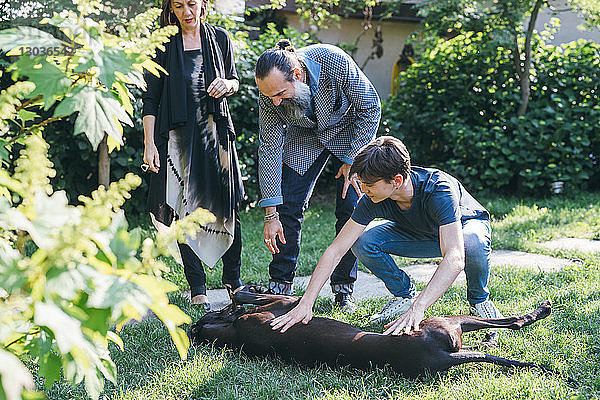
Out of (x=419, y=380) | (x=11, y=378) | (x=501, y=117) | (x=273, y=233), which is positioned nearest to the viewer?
(x=11, y=378)

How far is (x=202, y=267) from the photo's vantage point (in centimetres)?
398

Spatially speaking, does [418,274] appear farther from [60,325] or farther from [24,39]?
[60,325]

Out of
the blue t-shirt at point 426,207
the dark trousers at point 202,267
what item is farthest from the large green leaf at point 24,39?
the dark trousers at point 202,267

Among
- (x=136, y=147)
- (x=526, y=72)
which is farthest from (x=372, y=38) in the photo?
(x=136, y=147)

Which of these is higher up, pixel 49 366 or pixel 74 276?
pixel 74 276

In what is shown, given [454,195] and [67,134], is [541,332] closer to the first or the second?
[454,195]

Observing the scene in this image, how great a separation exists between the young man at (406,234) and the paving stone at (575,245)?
76.2 inches

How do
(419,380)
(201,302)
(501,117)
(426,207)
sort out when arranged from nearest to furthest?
(419,380) < (426,207) < (201,302) < (501,117)

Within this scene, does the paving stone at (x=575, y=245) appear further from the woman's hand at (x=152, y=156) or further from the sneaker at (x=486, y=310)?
the woman's hand at (x=152, y=156)

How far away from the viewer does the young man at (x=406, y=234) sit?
278 cm

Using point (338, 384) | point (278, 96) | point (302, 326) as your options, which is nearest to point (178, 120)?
point (278, 96)

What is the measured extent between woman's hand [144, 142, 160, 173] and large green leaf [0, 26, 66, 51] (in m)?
2.39

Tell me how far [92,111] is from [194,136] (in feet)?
8.14

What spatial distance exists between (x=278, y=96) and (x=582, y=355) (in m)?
1.98
